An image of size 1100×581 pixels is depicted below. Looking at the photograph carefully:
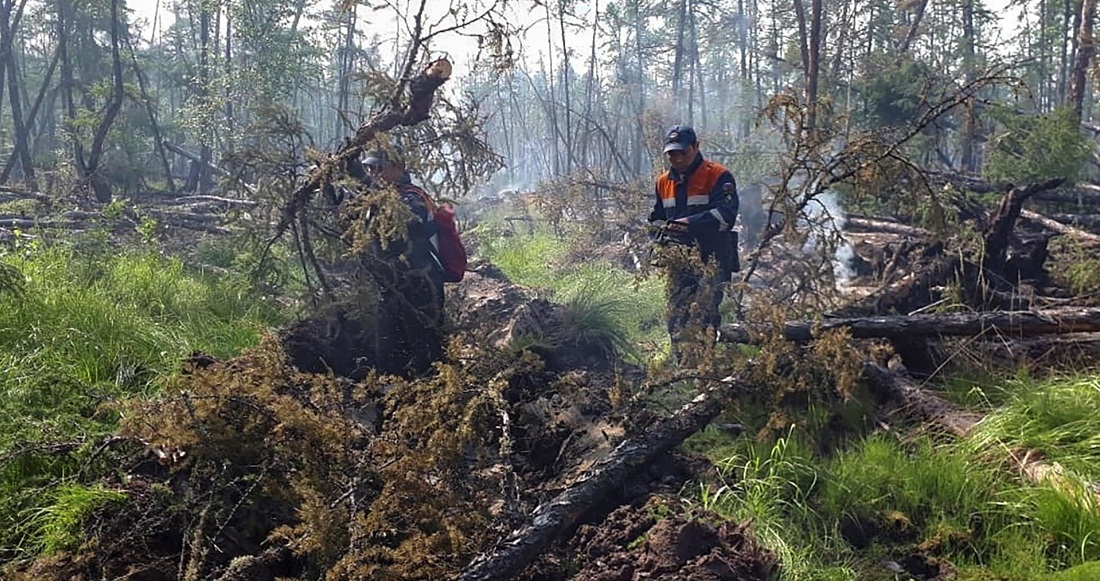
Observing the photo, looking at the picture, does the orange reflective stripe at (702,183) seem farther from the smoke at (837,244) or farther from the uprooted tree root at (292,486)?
the uprooted tree root at (292,486)

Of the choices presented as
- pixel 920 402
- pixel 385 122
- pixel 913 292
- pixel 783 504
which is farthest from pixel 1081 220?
pixel 385 122

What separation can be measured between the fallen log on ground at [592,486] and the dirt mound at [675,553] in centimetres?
15

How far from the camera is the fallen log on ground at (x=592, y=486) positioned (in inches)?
95.0

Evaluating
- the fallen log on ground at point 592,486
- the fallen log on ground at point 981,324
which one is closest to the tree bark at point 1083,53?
the fallen log on ground at point 981,324

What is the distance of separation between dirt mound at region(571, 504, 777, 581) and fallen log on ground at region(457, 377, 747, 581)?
0.15 m

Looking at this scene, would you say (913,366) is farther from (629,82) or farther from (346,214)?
(629,82)

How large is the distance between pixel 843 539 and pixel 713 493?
0.54 metres

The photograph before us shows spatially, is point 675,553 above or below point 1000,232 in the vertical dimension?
below

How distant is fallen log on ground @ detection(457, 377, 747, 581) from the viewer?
7.92 feet

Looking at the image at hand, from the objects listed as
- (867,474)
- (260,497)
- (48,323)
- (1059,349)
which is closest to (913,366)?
(1059,349)

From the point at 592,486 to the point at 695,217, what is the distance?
259 centimetres

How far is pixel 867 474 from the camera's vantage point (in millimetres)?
3072

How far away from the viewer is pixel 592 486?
9.70 ft

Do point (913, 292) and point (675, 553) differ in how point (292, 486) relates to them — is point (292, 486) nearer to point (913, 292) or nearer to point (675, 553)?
point (675, 553)
